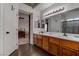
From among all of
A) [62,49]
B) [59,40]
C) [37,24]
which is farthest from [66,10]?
[37,24]

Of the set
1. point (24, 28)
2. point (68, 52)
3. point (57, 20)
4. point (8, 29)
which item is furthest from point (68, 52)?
point (24, 28)

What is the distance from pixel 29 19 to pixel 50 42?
11.2 ft

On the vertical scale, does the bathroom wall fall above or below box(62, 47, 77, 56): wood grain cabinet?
above

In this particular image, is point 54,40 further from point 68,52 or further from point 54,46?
point 68,52

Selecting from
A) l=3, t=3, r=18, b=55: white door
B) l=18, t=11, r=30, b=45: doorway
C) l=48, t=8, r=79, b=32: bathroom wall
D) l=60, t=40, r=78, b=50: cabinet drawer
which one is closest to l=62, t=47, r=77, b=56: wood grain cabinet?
l=60, t=40, r=78, b=50: cabinet drawer

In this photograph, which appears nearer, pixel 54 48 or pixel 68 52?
pixel 68 52

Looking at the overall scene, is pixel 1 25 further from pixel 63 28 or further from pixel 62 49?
pixel 63 28

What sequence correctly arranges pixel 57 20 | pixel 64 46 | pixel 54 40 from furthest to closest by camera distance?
pixel 57 20
pixel 54 40
pixel 64 46

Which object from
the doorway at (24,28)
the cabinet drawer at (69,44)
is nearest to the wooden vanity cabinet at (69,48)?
the cabinet drawer at (69,44)

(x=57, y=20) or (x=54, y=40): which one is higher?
(x=57, y=20)

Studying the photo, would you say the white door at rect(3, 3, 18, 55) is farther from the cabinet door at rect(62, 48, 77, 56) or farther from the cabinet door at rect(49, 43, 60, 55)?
the cabinet door at rect(62, 48, 77, 56)

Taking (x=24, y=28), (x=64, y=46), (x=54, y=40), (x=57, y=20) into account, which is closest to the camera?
(x=64, y=46)

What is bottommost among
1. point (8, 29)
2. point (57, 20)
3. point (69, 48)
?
point (69, 48)

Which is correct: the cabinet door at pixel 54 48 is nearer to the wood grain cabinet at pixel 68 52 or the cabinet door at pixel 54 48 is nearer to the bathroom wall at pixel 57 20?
the wood grain cabinet at pixel 68 52
